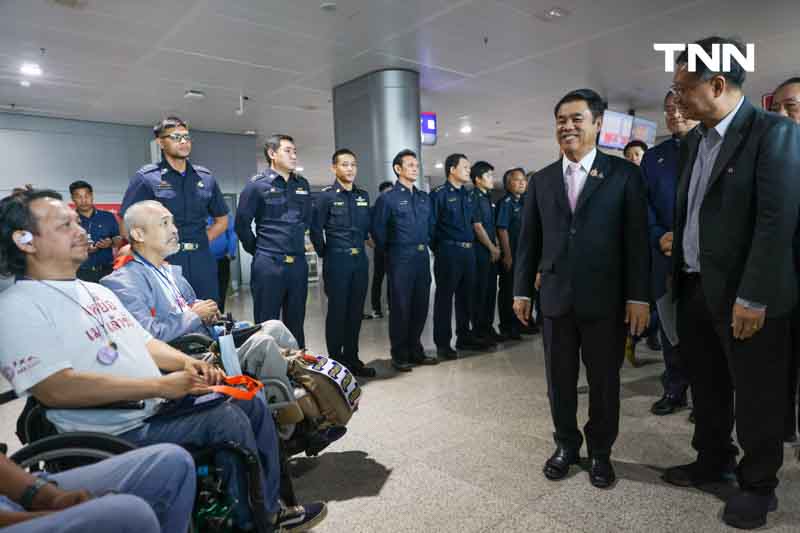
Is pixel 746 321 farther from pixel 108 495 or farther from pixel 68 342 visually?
pixel 68 342

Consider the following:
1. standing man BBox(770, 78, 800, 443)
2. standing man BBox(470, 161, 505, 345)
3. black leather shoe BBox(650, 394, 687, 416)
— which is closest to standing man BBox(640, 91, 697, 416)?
black leather shoe BBox(650, 394, 687, 416)

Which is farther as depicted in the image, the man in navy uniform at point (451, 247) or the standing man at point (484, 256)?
the standing man at point (484, 256)

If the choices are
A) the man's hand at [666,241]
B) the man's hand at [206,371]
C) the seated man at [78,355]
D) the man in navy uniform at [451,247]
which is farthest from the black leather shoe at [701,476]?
the man in navy uniform at [451,247]

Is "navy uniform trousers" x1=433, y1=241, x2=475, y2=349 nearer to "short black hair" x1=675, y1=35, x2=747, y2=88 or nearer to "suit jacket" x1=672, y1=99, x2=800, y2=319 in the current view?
"suit jacket" x1=672, y1=99, x2=800, y2=319

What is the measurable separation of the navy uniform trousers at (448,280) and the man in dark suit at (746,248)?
256cm

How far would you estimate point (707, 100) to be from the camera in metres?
1.80

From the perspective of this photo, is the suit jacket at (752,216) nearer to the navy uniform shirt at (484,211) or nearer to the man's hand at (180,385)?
the man's hand at (180,385)

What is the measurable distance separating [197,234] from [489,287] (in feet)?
9.19

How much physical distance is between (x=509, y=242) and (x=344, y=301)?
6.93ft

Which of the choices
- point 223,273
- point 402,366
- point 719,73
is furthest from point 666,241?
point 223,273

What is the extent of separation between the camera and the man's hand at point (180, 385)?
1.45 metres

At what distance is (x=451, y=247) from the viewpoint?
4496mm

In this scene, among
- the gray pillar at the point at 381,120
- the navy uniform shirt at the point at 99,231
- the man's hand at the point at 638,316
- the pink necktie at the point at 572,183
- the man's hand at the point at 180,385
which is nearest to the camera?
the man's hand at the point at 180,385

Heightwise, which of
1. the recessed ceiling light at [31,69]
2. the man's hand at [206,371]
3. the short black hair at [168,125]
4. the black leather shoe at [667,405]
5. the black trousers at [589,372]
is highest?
the recessed ceiling light at [31,69]
